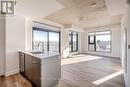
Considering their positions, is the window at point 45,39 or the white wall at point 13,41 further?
the window at point 45,39

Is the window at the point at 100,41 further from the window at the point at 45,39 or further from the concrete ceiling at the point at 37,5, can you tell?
the concrete ceiling at the point at 37,5

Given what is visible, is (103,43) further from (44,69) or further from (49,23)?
(44,69)

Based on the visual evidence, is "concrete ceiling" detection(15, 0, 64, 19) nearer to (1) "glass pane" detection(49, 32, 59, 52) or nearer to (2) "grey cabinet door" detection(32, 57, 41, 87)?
(2) "grey cabinet door" detection(32, 57, 41, 87)

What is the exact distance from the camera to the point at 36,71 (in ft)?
8.15

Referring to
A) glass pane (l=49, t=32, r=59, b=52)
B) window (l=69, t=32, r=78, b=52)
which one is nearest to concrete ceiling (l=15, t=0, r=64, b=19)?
glass pane (l=49, t=32, r=59, b=52)

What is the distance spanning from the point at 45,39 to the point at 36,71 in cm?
345

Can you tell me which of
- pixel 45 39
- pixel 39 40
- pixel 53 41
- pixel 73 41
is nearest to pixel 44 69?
pixel 39 40

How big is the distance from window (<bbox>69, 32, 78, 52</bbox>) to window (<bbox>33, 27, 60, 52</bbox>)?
1.92 metres

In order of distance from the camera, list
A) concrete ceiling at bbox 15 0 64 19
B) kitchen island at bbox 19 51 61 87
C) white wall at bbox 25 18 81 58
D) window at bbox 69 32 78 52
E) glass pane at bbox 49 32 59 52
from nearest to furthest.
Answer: kitchen island at bbox 19 51 61 87 → concrete ceiling at bbox 15 0 64 19 → white wall at bbox 25 18 81 58 → glass pane at bbox 49 32 59 52 → window at bbox 69 32 78 52

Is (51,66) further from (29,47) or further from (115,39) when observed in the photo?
(115,39)

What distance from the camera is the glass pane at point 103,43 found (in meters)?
7.97

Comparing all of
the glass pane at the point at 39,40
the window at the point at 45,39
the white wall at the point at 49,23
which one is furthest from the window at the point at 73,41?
the glass pane at the point at 39,40

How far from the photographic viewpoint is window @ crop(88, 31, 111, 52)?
800 cm

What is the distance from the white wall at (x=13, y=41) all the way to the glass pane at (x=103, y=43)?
679 cm
